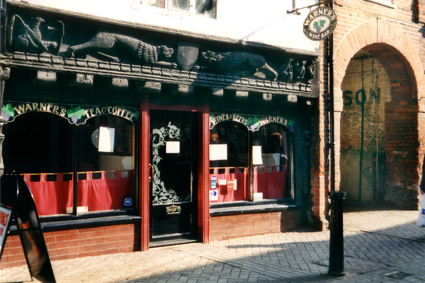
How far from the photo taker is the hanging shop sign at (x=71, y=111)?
225 inches

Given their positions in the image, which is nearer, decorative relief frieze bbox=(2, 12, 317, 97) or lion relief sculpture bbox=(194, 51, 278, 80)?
decorative relief frieze bbox=(2, 12, 317, 97)

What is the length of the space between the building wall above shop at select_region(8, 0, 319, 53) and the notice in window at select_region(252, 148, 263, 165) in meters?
1.97

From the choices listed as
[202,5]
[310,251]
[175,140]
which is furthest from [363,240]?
[202,5]

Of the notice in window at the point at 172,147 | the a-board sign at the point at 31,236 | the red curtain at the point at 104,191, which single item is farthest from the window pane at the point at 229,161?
the a-board sign at the point at 31,236

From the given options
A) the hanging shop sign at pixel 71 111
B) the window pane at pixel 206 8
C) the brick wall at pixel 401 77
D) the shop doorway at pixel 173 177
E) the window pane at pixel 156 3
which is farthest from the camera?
the brick wall at pixel 401 77

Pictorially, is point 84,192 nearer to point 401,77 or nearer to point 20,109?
point 20,109

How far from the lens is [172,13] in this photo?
22.5 ft

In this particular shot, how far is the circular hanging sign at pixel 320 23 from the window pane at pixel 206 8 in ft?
5.39

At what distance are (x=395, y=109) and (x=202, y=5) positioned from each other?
19.4 ft

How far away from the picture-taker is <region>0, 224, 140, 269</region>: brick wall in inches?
228

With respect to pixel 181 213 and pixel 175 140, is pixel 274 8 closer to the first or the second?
pixel 175 140

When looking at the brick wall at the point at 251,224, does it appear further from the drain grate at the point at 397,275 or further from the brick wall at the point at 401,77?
the brick wall at the point at 401,77

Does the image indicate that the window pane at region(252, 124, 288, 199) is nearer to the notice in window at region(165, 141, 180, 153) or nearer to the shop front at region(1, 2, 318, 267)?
the shop front at region(1, 2, 318, 267)

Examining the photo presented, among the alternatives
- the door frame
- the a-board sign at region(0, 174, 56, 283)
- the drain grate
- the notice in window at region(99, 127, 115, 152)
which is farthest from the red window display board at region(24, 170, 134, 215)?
the drain grate
